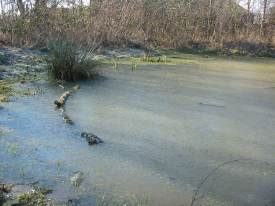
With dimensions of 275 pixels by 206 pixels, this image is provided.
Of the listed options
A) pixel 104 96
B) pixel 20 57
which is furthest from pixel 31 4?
pixel 104 96

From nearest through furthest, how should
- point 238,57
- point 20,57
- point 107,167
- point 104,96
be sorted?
1. point 107,167
2. point 104,96
3. point 20,57
4. point 238,57

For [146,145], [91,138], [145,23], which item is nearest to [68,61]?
[91,138]

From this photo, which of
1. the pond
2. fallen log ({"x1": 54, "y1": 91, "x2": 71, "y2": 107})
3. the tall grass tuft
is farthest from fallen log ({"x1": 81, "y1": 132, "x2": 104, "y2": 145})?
the tall grass tuft

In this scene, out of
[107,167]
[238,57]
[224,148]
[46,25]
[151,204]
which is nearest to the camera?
[151,204]

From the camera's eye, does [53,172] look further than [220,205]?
Yes

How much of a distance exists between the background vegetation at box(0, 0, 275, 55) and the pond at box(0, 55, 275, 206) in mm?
4535

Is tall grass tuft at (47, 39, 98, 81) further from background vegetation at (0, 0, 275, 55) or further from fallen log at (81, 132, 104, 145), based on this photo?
fallen log at (81, 132, 104, 145)

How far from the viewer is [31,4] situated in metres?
14.1

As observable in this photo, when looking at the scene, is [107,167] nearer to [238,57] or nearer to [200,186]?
[200,186]

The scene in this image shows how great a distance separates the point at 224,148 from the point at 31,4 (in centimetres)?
1038

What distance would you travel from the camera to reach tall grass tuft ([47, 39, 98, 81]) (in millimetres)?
8594

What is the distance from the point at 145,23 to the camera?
18562 millimetres

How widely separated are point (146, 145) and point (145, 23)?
46.0 feet

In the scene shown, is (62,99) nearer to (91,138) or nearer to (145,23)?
(91,138)
